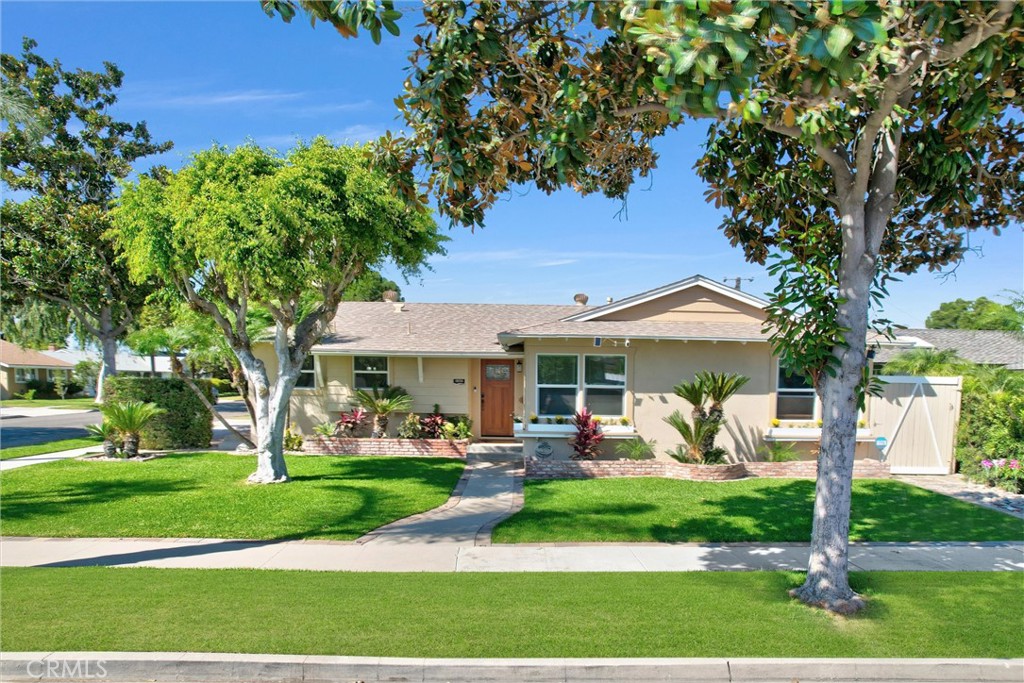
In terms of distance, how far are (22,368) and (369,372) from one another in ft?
140

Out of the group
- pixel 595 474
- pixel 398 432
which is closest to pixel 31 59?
pixel 398 432

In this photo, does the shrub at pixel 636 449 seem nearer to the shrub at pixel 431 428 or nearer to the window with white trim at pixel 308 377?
the shrub at pixel 431 428

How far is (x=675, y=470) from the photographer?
12.5 meters

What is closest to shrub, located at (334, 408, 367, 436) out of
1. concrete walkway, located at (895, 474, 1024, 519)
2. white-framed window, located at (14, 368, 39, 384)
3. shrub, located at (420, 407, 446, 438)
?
shrub, located at (420, 407, 446, 438)

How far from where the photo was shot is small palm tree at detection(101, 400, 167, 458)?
1392 cm

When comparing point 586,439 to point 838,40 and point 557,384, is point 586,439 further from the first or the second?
point 838,40

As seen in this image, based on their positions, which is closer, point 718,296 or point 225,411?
point 718,296

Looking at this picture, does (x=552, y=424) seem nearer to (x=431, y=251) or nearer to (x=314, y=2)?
(x=431, y=251)

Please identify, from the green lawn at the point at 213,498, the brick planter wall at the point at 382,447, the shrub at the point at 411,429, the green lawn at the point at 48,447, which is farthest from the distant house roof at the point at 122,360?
the green lawn at the point at 213,498

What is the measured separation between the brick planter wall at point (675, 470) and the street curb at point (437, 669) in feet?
25.1

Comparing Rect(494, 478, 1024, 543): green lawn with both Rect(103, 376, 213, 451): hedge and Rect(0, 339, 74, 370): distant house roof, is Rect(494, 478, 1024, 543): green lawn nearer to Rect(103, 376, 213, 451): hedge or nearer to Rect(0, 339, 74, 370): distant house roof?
Rect(103, 376, 213, 451): hedge

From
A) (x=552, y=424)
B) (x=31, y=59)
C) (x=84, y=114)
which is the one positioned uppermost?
(x=31, y=59)

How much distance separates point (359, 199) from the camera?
10.5 meters

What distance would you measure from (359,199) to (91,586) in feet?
22.7
